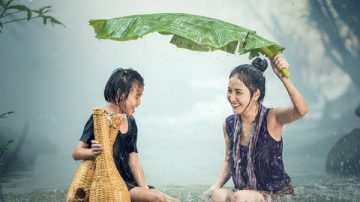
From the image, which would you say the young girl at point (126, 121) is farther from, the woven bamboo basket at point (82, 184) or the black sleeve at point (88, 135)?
the woven bamboo basket at point (82, 184)

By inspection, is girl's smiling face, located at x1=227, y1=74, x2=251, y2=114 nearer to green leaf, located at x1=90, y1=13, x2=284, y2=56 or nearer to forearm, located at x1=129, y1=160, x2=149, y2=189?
→ forearm, located at x1=129, y1=160, x2=149, y2=189

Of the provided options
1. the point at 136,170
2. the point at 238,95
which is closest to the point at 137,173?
the point at 136,170

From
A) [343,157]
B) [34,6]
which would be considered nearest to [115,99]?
[343,157]

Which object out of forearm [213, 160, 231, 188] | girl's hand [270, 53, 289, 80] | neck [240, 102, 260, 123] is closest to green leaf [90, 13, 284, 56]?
girl's hand [270, 53, 289, 80]

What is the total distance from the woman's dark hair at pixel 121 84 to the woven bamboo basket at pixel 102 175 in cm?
61

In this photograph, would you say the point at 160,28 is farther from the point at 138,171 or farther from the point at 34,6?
the point at 34,6

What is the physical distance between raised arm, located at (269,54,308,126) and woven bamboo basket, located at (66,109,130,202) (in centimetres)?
91

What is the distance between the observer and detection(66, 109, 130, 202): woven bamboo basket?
2113 millimetres

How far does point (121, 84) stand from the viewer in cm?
283

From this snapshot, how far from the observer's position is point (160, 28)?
2.16 metres

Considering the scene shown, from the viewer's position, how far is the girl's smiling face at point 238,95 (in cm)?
346

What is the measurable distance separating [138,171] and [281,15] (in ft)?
56.4

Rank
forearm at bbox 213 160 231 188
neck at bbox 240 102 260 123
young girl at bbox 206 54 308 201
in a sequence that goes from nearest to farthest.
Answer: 1. young girl at bbox 206 54 308 201
2. forearm at bbox 213 160 231 188
3. neck at bbox 240 102 260 123

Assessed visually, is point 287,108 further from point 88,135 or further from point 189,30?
point 88,135
